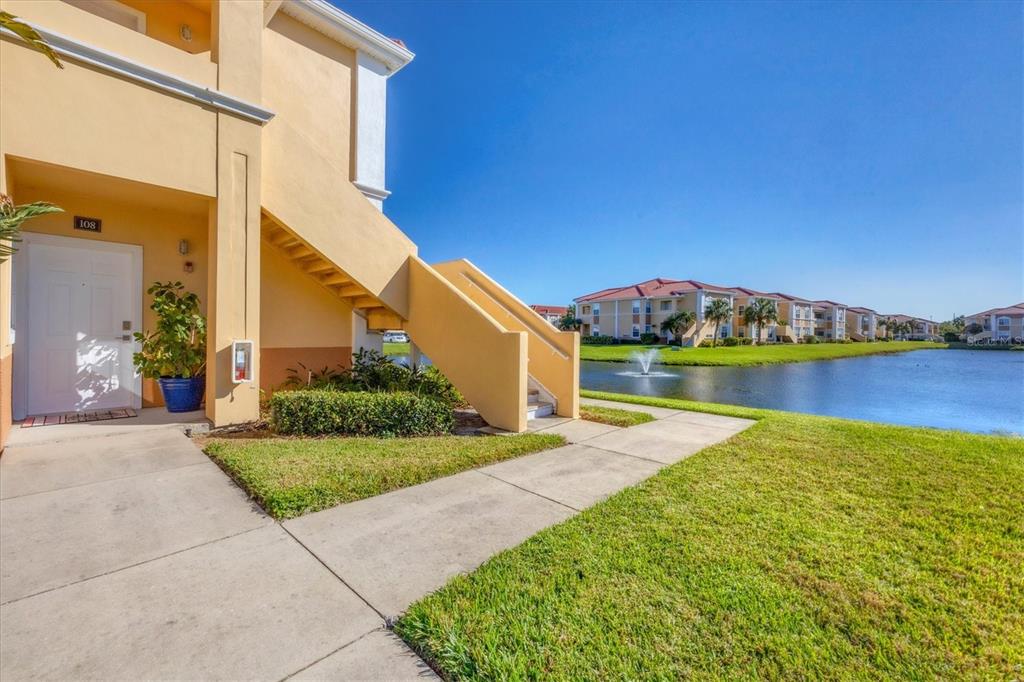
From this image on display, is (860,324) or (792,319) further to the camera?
(860,324)

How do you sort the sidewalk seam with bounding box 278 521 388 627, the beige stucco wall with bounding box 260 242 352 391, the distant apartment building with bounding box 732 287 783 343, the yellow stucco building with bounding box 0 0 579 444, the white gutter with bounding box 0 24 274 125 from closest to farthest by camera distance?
the sidewalk seam with bounding box 278 521 388 627 → the white gutter with bounding box 0 24 274 125 → the yellow stucco building with bounding box 0 0 579 444 → the beige stucco wall with bounding box 260 242 352 391 → the distant apartment building with bounding box 732 287 783 343

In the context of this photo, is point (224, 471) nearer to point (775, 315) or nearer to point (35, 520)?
point (35, 520)

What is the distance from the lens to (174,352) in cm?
632

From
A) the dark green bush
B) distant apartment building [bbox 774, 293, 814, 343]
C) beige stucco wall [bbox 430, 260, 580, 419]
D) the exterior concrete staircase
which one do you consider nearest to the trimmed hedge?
the exterior concrete staircase

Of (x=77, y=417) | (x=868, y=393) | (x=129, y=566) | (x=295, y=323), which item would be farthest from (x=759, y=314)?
(x=129, y=566)

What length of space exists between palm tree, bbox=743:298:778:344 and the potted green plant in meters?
65.8

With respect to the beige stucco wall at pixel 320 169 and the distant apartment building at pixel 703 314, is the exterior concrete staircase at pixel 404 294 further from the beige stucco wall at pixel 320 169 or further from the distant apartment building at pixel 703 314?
the distant apartment building at pixel 703 314

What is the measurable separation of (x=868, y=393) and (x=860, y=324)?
3482 inches

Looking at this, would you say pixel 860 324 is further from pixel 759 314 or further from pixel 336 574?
pixel 336 574

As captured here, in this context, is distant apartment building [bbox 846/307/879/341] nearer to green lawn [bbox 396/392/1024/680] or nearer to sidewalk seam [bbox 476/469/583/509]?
green lawn [bbox 396/392/1024/680]

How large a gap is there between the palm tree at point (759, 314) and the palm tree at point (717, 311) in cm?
418

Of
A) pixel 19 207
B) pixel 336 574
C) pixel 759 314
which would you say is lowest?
pixel 336 574

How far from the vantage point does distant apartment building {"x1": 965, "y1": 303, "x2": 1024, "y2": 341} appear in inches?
3113

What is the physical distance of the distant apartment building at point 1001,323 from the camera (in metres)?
79.1
